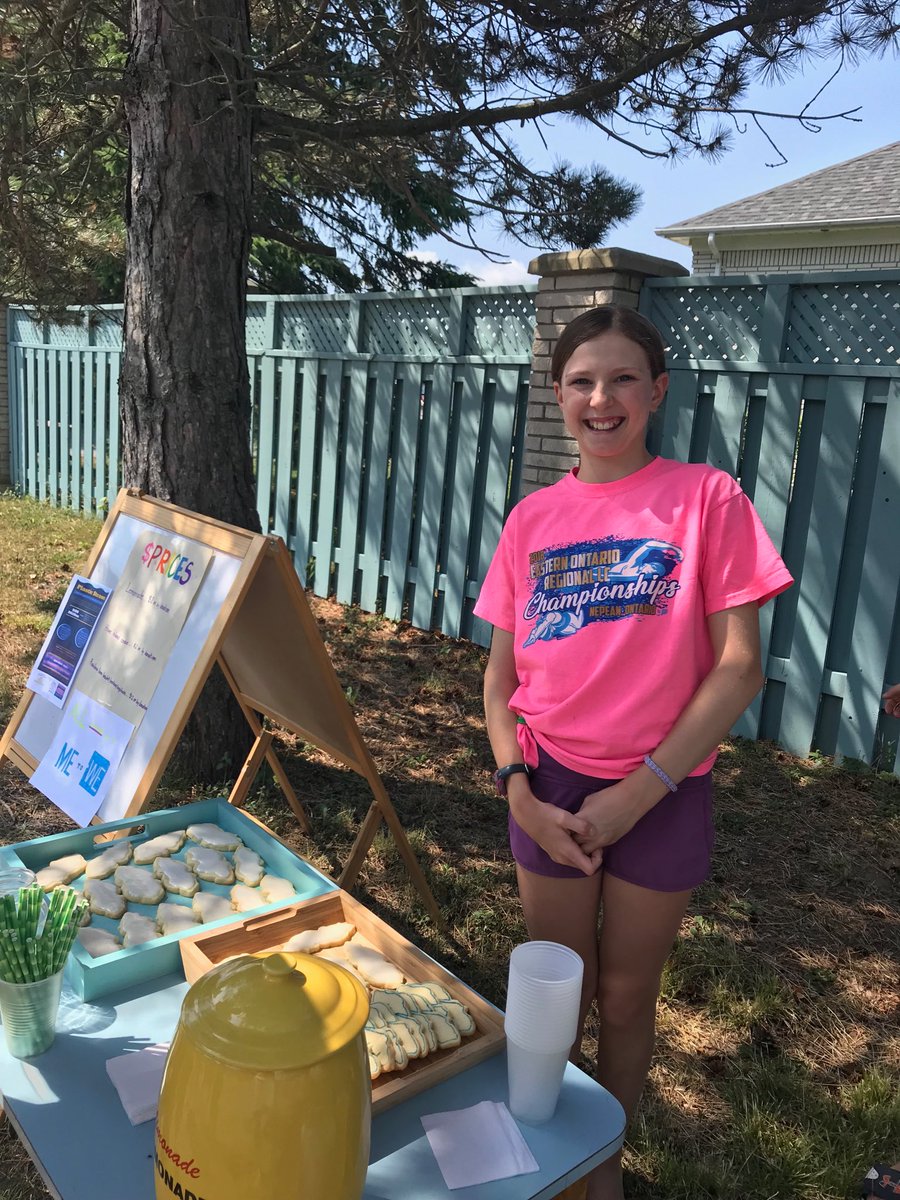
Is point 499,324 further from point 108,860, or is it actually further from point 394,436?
point 108,860

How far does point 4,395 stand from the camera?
11242mm

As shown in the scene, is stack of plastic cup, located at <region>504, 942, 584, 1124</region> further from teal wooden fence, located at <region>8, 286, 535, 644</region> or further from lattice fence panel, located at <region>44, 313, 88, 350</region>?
lattice fence panel, located at <region>44, 313, 88, 350</region>

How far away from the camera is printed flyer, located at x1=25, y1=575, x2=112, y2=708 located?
284 cm

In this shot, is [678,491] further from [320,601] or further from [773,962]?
[320,601]

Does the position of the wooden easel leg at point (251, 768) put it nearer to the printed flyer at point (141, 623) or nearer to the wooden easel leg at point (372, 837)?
the wooden easel leg at point (372, 837)

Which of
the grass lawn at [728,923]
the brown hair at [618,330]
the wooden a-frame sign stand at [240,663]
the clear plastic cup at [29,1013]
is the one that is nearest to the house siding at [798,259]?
the grass lawn at [728,923]

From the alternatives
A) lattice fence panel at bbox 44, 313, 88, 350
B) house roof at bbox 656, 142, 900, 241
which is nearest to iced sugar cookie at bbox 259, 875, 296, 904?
lattice fence panel at bbox 44, 313, 88, 350

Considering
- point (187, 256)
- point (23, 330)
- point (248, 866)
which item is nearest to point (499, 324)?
point (187, 256)

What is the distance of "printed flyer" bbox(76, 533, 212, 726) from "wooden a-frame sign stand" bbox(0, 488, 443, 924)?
4 centimetres

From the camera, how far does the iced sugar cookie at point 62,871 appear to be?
218 cm

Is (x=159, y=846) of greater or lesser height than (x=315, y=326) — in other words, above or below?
below

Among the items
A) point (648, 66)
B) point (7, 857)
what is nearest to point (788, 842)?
point (7, 857)

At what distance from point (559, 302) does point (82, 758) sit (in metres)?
3.79

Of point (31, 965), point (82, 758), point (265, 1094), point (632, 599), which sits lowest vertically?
point (82, 758)
